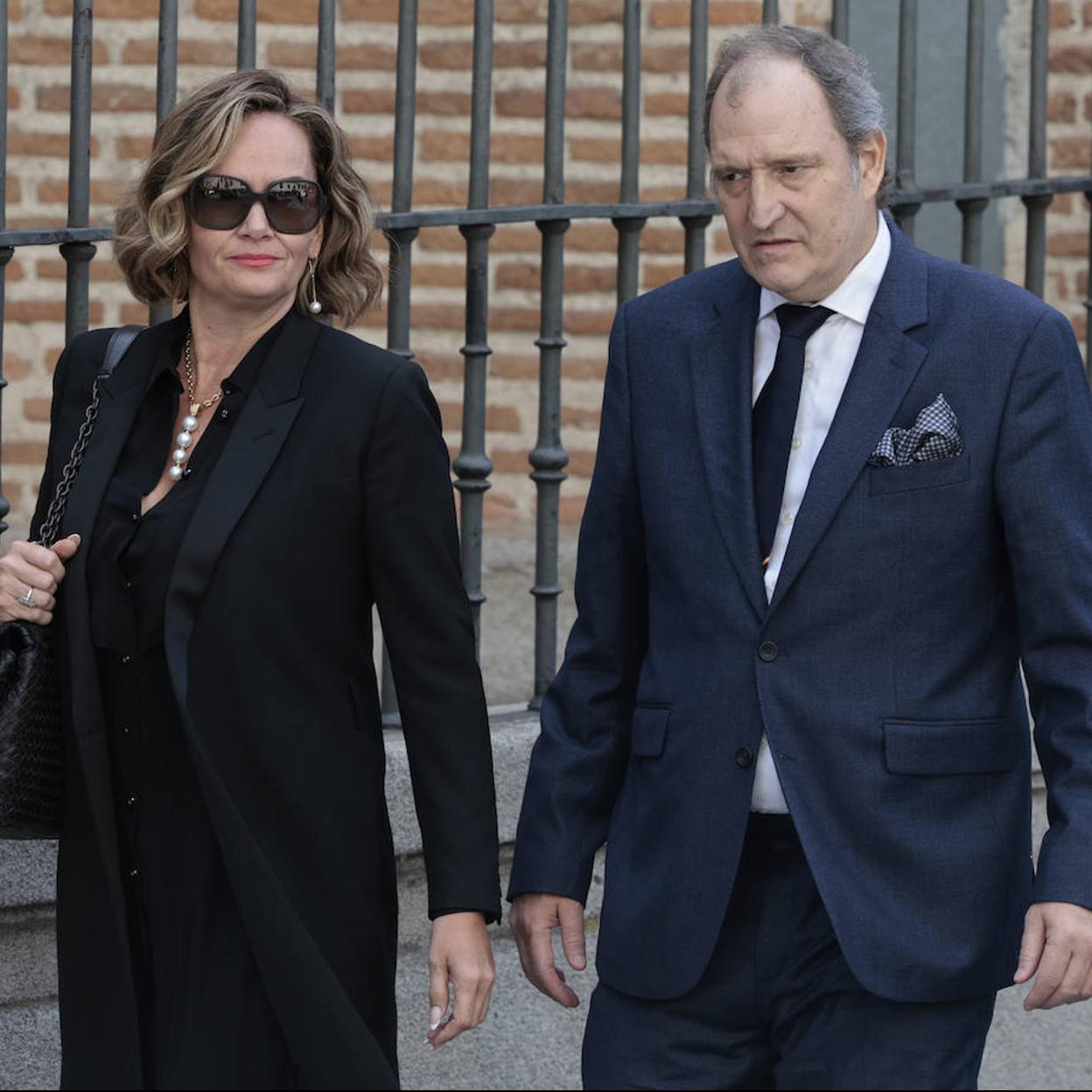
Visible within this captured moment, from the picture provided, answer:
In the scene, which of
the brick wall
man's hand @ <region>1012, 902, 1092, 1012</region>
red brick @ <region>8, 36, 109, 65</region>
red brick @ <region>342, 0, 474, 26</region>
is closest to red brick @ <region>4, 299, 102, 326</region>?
the brick wall

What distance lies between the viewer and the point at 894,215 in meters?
5.08

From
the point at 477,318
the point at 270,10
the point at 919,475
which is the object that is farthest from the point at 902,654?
the point at 270,10

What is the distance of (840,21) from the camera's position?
4.96 metres

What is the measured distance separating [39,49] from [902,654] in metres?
3.55

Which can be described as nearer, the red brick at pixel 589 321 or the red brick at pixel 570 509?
the red brick at pixel 589 321

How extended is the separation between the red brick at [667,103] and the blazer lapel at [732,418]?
2.58 meters

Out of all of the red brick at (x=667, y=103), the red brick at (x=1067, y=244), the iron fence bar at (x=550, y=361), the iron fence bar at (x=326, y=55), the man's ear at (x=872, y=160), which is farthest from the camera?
the red brick at (x=1067, y=244)

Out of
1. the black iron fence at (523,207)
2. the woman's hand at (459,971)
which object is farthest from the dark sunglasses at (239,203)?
the black iron fence at (523,207)

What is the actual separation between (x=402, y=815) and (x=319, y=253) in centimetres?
142

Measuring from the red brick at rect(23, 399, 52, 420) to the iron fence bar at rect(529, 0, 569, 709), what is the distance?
178 cm

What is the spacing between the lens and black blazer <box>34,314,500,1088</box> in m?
3.18

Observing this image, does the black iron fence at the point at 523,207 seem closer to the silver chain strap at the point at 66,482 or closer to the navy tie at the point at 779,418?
the silver chain strap at the point at 66,482

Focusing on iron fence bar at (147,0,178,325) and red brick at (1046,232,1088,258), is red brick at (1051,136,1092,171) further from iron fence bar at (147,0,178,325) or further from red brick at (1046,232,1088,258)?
iron fence bar at (147,0,178,325)

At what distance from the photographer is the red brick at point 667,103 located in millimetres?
5953
